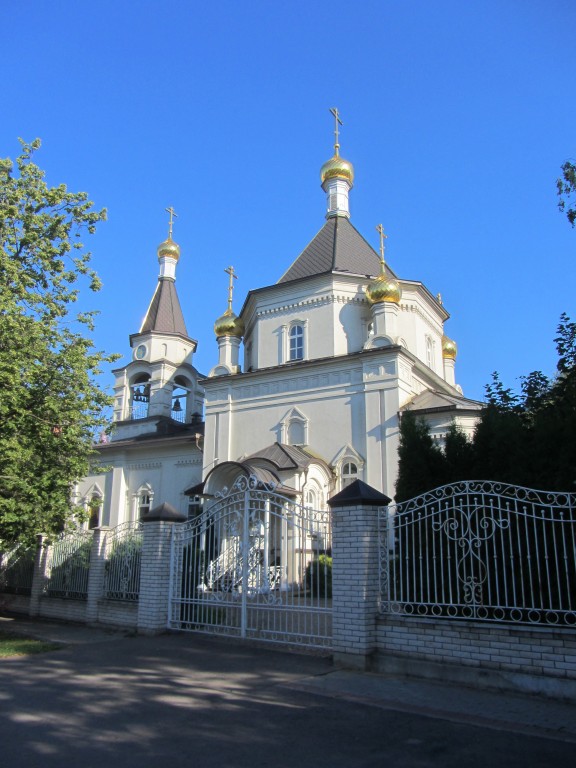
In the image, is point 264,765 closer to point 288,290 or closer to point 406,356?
point 406,356

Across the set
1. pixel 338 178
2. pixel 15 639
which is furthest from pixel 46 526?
pixel 338 178

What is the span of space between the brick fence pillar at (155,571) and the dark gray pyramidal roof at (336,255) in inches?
431

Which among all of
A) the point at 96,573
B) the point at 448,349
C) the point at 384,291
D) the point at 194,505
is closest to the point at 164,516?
the point at 96,573

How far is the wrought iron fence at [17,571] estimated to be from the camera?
13.9 meters

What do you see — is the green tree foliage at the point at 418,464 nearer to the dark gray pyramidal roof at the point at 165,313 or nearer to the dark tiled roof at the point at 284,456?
the dark tiled roof at the point at 284,456

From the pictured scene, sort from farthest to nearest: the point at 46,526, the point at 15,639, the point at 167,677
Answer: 1. the point at 46,526
2. the point at 15,639
3. the point at 167,677

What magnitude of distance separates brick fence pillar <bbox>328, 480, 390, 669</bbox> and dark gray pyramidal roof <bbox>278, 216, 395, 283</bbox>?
492 inches

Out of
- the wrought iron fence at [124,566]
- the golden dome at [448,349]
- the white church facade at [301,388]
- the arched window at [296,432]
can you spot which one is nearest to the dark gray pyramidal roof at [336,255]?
the white church facade at [301,388]

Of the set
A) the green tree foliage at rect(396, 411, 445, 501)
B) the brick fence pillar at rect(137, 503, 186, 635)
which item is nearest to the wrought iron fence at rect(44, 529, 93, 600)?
the brick fence pillar at rect(137, 503, 186, 635)

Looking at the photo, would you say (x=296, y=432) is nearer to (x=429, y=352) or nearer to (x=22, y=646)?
(x=429, y=352)

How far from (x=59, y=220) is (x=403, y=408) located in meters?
9.46

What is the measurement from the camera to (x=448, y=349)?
74.8ft

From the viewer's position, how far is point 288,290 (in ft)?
63.8

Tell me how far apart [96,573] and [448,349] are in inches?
608
